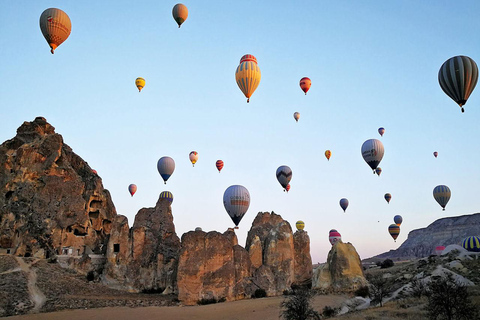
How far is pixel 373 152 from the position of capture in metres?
48.6

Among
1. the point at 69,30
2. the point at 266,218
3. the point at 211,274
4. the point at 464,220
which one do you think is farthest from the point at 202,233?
the point at 464,220

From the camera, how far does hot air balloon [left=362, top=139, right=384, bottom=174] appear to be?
48.6 meters

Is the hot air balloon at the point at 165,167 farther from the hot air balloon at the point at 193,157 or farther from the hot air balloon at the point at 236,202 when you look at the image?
the hot air balloon at the point at 236,202

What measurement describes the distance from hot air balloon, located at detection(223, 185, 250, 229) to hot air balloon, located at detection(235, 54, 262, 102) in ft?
35.9

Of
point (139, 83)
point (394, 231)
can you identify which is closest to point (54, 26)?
point (139, 83)

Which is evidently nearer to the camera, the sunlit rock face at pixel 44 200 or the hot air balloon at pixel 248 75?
the hot air balloon at pixel 248 75

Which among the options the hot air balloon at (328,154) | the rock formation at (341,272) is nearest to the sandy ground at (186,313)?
the rock formation at (341,272)

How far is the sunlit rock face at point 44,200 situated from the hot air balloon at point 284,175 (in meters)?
24.7

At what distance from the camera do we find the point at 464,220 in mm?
131625

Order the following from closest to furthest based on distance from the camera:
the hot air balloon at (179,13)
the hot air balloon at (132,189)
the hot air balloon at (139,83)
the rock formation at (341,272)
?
1. the rock formation at (341,272)
2. the hot air balloon at (179,13)
3. the hot air balloon at (139,83)
4. the hot air balloon at (132,189)

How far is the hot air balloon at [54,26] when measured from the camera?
39.5m

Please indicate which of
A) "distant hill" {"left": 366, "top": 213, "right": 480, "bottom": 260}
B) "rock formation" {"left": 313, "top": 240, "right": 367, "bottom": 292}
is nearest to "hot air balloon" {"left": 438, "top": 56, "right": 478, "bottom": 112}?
"rock formation" {"left": 313, "top": 240, "right": 367, "bottom": 292}

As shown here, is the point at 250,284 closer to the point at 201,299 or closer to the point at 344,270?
the point at 201,299

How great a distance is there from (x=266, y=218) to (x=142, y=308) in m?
21.5
